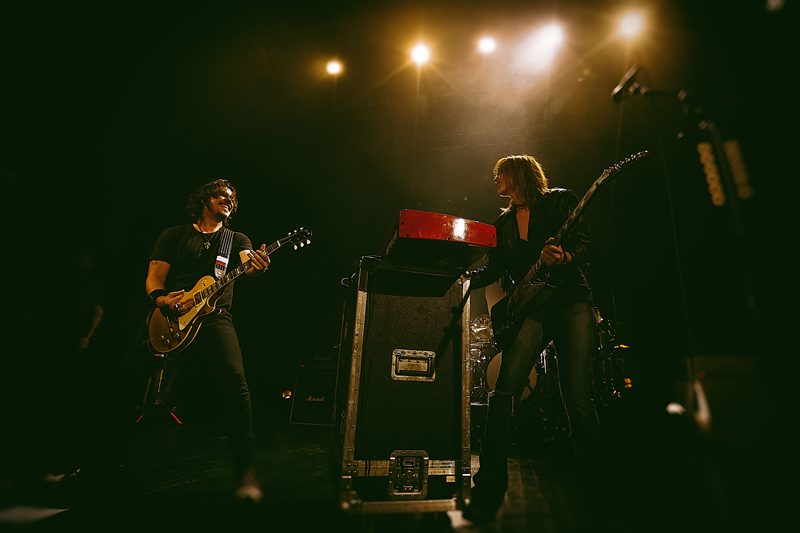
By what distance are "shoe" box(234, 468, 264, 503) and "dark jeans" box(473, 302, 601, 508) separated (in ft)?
3.59

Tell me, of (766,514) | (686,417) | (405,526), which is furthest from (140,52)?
(766,514)

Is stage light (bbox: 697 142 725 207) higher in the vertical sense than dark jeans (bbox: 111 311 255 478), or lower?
higher

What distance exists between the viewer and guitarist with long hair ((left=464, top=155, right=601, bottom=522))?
1.80 metres

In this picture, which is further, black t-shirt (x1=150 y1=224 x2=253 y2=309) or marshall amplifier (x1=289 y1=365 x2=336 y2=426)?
marshall amplifier (x1=289 y1=365 x2=336 y2=426)

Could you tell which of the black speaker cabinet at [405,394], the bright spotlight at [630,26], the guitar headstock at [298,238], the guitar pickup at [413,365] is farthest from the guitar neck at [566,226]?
the guitar headstock at [298,238]

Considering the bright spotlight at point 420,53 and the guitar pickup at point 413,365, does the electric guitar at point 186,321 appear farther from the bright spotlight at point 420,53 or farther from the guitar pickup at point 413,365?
the bright spotlight at point 420,53

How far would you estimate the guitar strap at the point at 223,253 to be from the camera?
270cm

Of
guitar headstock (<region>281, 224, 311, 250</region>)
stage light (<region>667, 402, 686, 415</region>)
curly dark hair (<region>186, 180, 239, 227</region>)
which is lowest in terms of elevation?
stage light (<region>667, 402, 686, 415</region>)

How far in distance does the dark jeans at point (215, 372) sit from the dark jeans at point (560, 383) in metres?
1.36

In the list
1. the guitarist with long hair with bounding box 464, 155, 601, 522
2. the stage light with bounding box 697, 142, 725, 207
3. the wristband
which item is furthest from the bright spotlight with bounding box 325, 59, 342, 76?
the stage light with bounding box 697, 142, 725, 207

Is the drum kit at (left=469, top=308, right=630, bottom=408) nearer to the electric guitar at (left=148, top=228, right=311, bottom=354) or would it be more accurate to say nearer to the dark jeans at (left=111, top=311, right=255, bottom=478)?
the dark jeans at (left=111, top=311, right=255, bottom=478)

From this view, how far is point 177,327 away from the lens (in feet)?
7.70

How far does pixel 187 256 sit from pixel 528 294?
8.41ft

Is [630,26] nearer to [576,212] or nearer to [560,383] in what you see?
[576,212]
